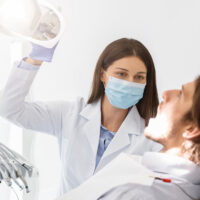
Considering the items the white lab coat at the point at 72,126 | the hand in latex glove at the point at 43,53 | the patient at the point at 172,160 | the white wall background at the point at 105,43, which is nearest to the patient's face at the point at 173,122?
the patient at the point at 172,160

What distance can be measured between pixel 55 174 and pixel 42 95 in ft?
1.90

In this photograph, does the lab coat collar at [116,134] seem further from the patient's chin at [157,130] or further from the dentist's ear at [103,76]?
the patient's chin at [157,130]

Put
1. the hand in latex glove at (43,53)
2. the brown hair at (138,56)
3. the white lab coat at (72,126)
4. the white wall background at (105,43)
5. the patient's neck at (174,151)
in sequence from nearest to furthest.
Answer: the patient's neck at (174,151)
the hand in latex glove at (43,53)
the white lab coat at (72,126)
the brown hair at (138,56)
the white wall background at (105,43)

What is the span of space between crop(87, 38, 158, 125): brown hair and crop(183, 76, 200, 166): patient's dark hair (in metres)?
0.55

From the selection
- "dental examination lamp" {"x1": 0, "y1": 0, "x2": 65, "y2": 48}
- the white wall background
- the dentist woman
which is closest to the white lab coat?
the dentist woman

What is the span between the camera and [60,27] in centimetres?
123

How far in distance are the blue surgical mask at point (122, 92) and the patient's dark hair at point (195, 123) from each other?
1.66ft

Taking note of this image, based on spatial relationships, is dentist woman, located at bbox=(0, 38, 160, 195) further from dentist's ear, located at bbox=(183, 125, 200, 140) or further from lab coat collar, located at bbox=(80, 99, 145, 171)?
dentist's ear, located at bbox=(183, 125, 200, 140)

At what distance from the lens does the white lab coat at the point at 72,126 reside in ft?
5.29

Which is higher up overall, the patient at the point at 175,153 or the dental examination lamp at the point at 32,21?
the dental examination lamp at the point at 32,21

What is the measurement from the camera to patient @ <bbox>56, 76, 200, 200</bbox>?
3.58 feet

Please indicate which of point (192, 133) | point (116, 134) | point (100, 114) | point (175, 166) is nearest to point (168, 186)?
point (175, 166)

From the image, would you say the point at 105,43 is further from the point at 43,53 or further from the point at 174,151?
the point at 174,151

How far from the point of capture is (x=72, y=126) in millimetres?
1745
